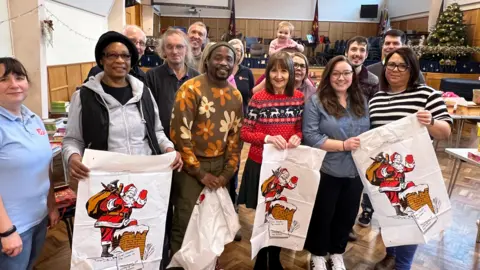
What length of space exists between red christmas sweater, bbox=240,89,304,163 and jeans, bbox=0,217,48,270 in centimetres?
106

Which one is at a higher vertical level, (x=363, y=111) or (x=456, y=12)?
(x=456, y=12)

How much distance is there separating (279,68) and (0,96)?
1.29 metres

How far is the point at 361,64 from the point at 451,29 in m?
7.46

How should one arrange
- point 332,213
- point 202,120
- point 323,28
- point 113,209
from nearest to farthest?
1. point 113,209
2. point 202,120
3. point 332,213
4. point 323,28

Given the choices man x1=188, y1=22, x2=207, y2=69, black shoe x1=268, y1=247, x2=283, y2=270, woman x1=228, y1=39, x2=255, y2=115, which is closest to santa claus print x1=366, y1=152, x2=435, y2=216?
black shoe x1=268, y1=247, x2=283, y2=270

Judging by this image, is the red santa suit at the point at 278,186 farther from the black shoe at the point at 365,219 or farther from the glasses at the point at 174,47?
the black shoe at the point at 365,219

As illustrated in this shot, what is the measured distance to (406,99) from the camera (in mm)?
1822

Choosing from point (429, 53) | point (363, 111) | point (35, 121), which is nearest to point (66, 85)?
point (35, 121)

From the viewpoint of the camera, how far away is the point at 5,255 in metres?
1.27

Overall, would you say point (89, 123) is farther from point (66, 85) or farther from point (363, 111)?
point (66, 85)

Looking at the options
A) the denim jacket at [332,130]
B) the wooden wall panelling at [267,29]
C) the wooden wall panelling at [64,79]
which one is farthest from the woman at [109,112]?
the wooden wall panelling at [267,29]

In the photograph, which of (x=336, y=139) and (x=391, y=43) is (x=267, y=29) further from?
(x=336, y=139)

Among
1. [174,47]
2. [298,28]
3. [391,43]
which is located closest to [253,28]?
[298,28]

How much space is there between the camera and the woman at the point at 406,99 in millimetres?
1754
